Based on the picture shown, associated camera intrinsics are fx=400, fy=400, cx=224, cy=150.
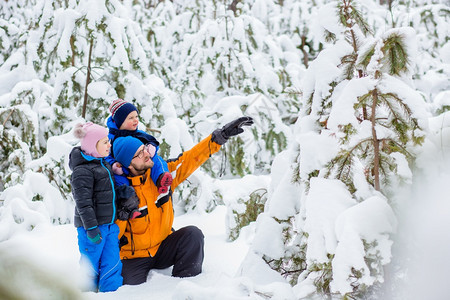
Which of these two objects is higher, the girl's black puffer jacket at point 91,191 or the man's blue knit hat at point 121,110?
the man's blue knit hat at point 121,110

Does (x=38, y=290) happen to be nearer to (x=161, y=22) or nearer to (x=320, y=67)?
(x=320, y=67)

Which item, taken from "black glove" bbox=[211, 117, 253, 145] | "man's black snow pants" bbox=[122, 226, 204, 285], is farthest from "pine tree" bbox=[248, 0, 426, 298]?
"man's black snow pants" bbox=[122, 226, 204, 285]

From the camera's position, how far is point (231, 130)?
301 centimetres

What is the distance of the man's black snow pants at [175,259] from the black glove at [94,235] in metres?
0.42

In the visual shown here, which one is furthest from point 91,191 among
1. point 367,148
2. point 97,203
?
point 367,148

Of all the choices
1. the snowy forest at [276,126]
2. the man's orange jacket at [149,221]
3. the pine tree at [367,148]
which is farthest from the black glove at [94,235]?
the pine tree at [367,148]

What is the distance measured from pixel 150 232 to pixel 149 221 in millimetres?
101

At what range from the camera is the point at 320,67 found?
6.21 ft

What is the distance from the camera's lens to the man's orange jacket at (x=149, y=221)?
9.43ft

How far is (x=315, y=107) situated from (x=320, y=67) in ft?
0.63

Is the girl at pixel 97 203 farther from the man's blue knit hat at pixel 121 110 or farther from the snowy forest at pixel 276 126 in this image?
the snowy forest at pixel 276 126

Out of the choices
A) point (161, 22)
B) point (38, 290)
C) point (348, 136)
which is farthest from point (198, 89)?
point (38, 290)

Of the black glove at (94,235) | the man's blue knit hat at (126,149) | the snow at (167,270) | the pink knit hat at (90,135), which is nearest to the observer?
the snow at (167,270)

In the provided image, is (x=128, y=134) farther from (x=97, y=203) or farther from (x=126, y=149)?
(x=97, y=203)
